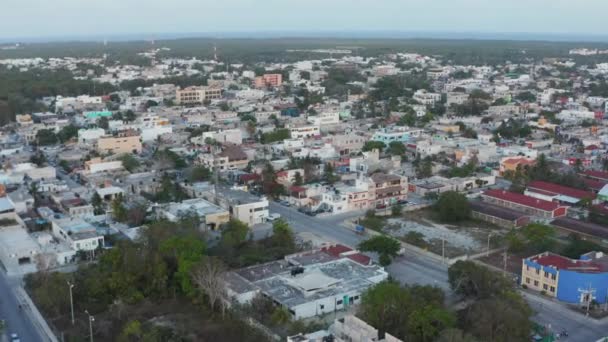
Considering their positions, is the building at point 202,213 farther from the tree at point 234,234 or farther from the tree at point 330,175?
the tree at point 330,175

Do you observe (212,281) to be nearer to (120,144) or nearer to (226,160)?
(226,160)

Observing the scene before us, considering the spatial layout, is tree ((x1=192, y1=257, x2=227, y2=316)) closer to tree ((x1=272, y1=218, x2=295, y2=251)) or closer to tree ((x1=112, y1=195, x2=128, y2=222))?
tree ((x1=272, y1=218, x2=295, y2=251))

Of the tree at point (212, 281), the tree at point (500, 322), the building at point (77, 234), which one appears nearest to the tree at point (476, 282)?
the tree at point (500, 322)

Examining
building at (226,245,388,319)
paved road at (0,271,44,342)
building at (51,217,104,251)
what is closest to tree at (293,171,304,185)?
building at (226,245,388,319)

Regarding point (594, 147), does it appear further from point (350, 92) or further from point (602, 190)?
point (350, 92)

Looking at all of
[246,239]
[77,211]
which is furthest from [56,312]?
[77,211]
